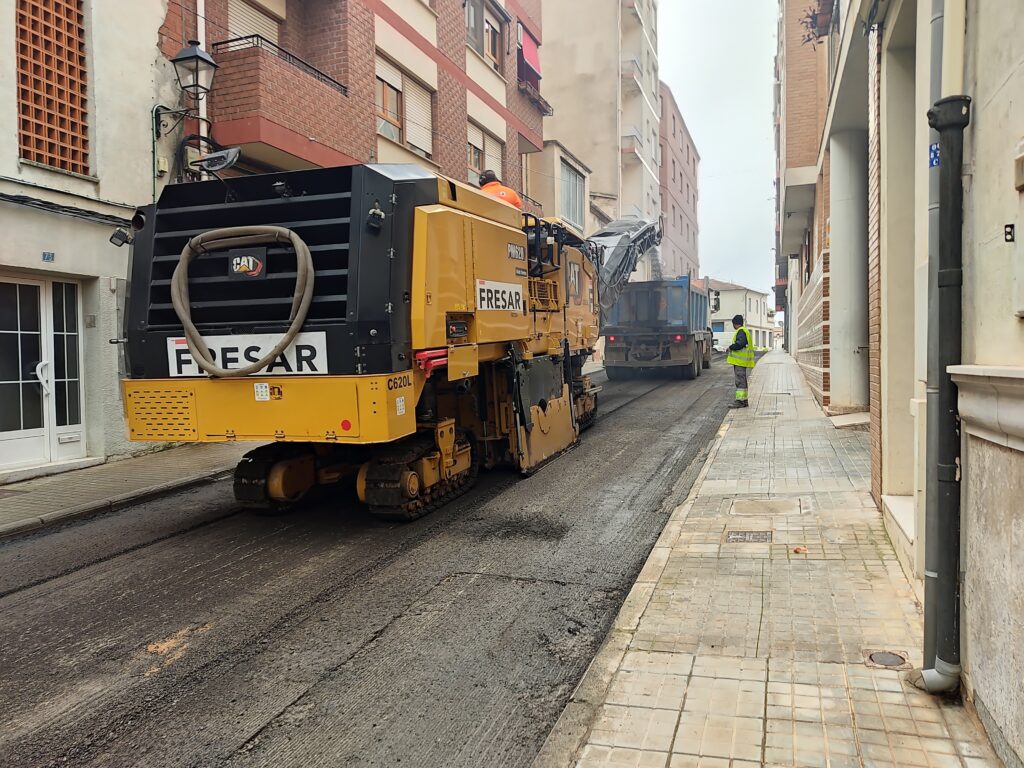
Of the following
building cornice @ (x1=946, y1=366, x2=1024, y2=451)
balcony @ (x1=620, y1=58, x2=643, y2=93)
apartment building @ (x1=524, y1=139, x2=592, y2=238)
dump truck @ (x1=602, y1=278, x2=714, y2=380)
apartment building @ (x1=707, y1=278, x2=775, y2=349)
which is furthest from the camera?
apartment building @ (x1=707, y1=278, x2=775, y2=349)

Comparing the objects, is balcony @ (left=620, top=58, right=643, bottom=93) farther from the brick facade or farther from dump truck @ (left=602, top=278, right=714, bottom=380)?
the brick facade

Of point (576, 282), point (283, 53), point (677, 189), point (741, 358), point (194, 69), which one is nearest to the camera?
point (194, 69)

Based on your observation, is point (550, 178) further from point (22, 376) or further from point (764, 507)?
point (764, 507)

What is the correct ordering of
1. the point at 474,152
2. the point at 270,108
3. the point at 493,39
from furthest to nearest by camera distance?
the point at 493,39
the point at 474,152
the point at 270,108

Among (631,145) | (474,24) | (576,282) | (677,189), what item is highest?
(677,189)

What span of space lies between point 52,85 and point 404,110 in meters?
7.61

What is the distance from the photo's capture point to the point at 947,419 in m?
3.11

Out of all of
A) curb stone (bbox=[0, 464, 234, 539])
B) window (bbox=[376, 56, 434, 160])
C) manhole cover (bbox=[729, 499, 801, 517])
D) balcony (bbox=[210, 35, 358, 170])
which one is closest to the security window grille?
balcony (bbox=[210, 35, 358, 170])

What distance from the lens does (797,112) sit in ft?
54.6

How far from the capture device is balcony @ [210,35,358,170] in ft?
33.5

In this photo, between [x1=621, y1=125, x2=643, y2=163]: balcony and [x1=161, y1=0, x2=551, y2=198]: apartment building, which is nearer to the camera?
[x1=161, y1=0, x2=551, y2=198]: apartment building

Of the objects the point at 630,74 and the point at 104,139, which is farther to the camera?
the point at 630,74

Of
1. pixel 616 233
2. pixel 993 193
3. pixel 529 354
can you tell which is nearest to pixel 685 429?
pixel 529 354

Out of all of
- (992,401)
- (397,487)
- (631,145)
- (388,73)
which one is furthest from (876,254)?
(631,145)
